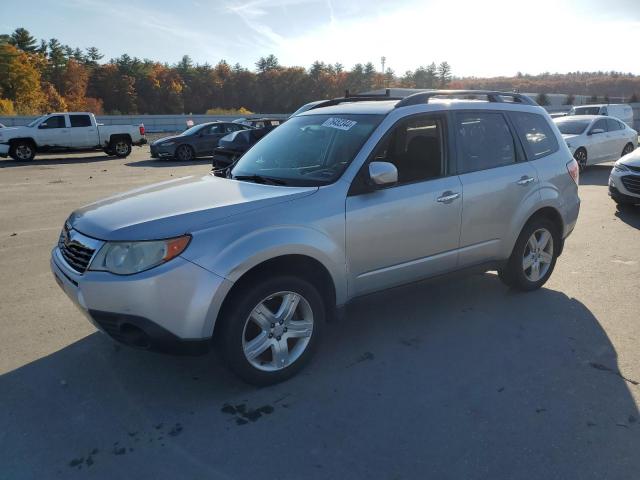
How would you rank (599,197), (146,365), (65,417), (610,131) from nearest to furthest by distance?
1. (65,417)
2. (146,365)
3. (599,197)
4. (610,131)

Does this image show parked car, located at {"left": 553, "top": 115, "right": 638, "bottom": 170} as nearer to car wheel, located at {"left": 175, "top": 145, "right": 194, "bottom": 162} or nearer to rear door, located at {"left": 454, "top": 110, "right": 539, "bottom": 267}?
rear door, located at {"left": 454, "top": 110, "right": 539, "bottom": 267}

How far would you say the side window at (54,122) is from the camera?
1964 cm

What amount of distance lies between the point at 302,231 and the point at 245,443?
4.35 ft

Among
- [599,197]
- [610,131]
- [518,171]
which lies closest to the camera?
[518,171]

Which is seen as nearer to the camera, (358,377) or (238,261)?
(238,261)

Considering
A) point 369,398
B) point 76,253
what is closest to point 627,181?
point 369,398

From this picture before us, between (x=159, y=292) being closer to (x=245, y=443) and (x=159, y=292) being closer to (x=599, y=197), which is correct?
(x=245, y=443)

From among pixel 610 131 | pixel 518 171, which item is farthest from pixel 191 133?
pixel 518 171

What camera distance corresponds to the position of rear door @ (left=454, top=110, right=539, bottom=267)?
436cm

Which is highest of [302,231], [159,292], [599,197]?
[302,231]

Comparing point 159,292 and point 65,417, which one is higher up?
point 159,292

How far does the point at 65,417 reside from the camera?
3.07m

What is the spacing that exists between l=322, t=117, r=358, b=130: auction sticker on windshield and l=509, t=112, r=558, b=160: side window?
70.1 inches

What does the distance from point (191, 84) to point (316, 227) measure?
106m
